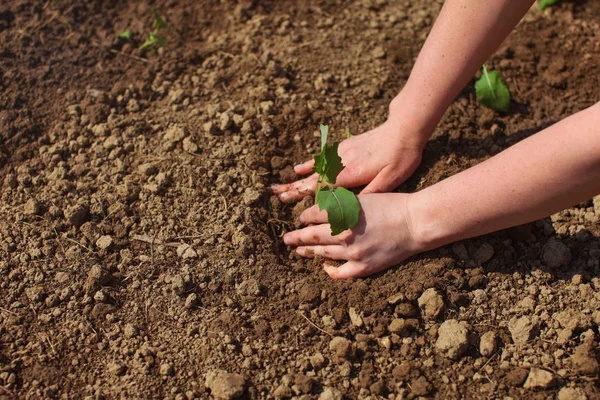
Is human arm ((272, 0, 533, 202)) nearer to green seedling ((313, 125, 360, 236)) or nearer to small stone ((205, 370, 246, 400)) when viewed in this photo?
green seedling ((313, 125, 360, 236))

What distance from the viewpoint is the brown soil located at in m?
2.25

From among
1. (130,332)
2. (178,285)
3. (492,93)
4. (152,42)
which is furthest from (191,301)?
(492,93)

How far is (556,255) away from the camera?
2475 mm

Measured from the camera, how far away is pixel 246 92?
10.1 feet

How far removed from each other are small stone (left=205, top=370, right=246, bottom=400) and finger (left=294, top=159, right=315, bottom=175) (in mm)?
988

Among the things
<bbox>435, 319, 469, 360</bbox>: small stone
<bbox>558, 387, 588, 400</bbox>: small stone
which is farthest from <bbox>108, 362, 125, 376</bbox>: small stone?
<bbox>558, 387, 588, 400</bbox>: small stone

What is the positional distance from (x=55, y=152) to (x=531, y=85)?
235 centimetres

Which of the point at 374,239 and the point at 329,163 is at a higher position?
the point at 329,163

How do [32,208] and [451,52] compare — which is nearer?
[451,52]

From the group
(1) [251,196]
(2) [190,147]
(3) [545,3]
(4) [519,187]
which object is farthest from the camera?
(3) [545,3]

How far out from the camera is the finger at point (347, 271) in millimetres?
2439

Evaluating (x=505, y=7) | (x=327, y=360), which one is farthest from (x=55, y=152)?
(x=505, y=7)

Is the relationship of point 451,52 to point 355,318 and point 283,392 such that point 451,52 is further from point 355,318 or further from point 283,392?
point 283,392

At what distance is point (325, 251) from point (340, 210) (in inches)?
9.2
